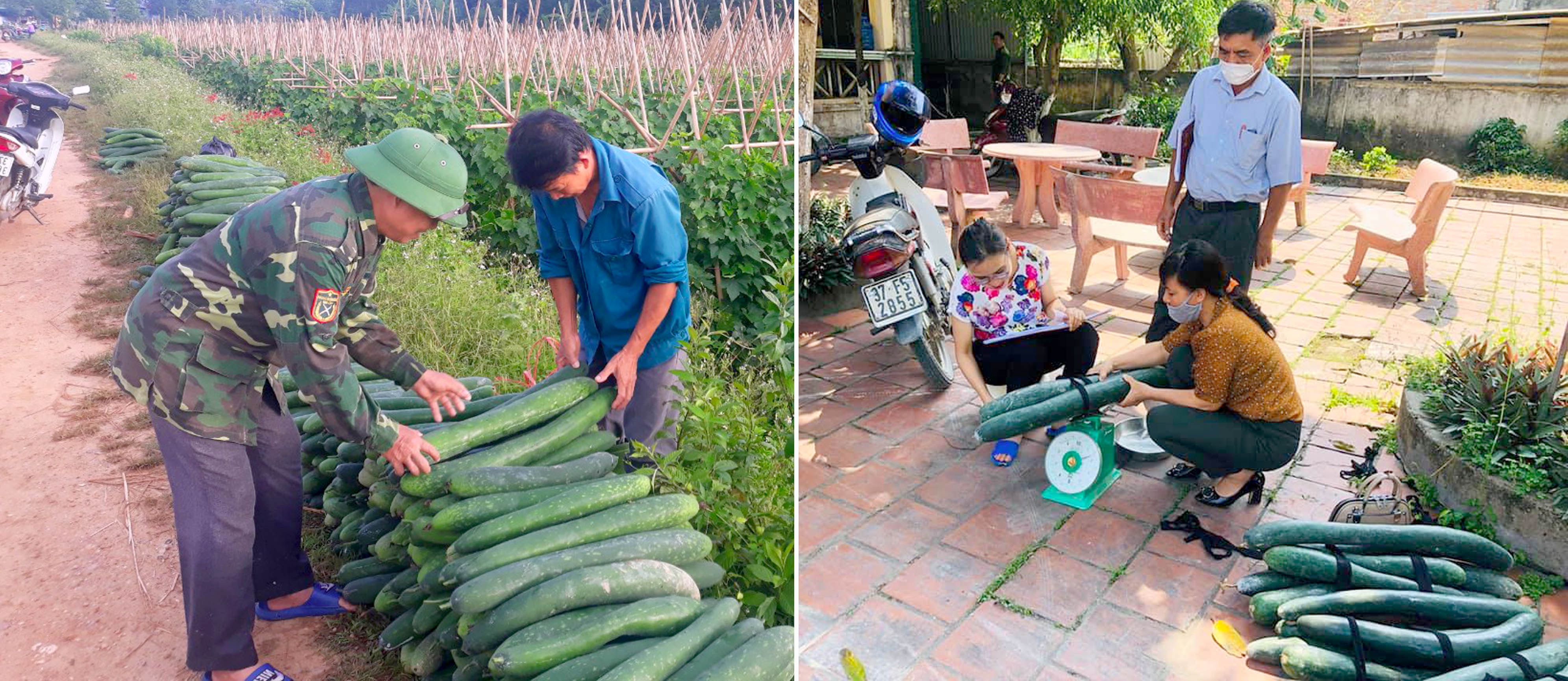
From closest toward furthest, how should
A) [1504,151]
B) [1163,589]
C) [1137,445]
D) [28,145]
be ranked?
[1163,589] < [1137,445] < [28,145] < [1504,151]

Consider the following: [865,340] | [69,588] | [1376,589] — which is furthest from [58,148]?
[1376,589]

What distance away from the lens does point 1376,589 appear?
3262mm

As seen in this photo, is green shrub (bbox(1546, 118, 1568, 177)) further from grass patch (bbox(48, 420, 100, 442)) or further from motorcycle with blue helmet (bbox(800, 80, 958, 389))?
grass patch (bbox(48, 420, 100, 442))

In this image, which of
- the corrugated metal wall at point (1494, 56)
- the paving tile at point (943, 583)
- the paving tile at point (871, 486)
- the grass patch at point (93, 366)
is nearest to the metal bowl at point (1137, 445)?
the paving tile at point (871, 486)

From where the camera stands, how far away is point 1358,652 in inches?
118

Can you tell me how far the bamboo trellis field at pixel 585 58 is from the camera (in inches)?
325

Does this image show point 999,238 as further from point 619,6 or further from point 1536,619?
point 619,6

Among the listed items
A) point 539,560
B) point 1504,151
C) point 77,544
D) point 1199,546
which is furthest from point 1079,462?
point 1504,151

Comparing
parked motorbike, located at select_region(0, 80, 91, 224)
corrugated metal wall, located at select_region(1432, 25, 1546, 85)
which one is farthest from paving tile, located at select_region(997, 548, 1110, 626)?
corrugated metal wall, located at select_region(1432, 25, 1546, 85)

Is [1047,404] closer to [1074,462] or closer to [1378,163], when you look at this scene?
[1074,462]

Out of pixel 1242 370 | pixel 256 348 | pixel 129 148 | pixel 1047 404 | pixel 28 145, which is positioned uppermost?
pixel 28 145

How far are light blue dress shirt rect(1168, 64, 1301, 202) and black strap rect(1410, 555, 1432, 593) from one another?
75.0 inches

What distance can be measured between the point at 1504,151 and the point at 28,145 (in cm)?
1573

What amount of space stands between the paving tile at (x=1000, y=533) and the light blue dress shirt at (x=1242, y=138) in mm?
1920
